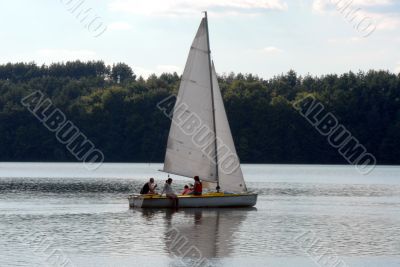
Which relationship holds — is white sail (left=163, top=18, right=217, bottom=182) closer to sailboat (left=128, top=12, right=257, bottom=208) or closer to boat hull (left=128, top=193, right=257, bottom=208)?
sailboat (left=128, top=12, right=257, bottom=208)

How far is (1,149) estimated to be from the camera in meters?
186

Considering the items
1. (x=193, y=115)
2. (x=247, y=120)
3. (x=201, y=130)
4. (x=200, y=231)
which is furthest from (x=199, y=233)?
(x=247, y=120)

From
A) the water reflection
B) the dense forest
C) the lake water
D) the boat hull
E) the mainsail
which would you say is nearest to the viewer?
the lake water

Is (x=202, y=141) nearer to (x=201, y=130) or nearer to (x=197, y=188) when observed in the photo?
(x=201, y=130)

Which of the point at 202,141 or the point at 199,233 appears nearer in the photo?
the point at 199,233

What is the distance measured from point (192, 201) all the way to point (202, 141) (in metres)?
3.67

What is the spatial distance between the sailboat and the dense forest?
357 ft

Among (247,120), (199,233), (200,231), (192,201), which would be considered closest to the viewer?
(199,233)

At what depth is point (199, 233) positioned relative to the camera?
45.8 m

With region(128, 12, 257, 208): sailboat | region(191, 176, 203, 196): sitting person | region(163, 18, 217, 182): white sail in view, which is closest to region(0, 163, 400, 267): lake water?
region(128, 12, 257, 208): sailboat

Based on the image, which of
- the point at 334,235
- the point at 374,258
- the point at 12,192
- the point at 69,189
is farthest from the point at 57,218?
the point at 69,189

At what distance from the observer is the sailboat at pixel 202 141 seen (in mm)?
58469

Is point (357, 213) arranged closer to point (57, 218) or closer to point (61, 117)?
point (57, 218)

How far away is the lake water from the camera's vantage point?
121ft
